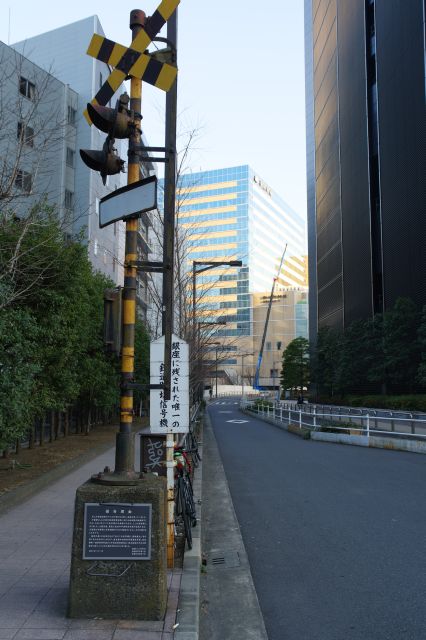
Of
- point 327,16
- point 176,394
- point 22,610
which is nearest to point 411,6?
point 327,16

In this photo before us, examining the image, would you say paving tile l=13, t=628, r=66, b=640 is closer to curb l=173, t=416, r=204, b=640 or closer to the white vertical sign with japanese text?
curb l=173, t=416, r=204, b=640

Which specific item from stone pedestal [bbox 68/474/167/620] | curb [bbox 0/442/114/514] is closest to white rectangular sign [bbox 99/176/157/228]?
stone pedestal [bbox 68/474/167/620]

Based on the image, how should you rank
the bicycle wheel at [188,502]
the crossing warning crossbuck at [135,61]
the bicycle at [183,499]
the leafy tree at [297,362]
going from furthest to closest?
the leafy tree at [297,362], the bicycle wheel at [188,502], the bicycle at [183,499], the crossing warning crossbuck at [135,61]

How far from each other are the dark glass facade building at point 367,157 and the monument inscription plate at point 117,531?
41308 millimetres

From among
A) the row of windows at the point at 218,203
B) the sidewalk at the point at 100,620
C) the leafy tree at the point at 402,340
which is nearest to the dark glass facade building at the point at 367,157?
the leafy tree at the point at 402,340

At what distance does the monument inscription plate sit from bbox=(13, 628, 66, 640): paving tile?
1.71 feet

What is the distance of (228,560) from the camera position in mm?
6660

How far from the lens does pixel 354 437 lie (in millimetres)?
20828

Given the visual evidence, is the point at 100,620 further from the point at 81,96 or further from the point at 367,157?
the point at 367,157

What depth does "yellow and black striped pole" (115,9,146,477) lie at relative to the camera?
4797 mm

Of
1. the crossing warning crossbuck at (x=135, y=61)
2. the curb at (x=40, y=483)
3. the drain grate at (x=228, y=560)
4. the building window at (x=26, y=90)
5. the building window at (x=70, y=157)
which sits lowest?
the drain grate at (x=228, y=560)

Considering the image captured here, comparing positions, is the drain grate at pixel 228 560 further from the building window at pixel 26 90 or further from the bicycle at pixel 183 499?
the building window at pixel 26 90

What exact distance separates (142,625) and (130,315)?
2498 millimetres

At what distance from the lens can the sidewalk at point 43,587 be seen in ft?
13.1
